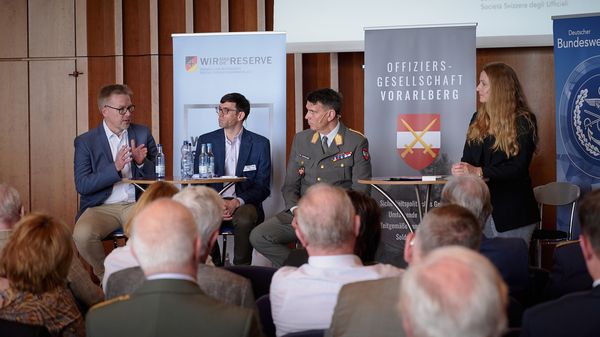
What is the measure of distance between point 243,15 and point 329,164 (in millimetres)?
2894

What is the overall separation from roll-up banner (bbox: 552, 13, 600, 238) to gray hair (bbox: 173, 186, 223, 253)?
4.07m

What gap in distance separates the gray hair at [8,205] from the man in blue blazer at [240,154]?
7.95 feet

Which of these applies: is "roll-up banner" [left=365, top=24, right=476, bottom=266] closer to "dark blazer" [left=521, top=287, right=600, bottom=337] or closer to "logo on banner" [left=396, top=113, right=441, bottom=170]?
"logo on banner" [left=396, top=113, right=441, bottom=170]

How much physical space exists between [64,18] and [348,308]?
694 centimetres

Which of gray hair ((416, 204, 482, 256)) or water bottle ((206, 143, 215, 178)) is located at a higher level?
water bottle ((206, 143, 215, 178))

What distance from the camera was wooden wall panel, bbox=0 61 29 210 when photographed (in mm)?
8273

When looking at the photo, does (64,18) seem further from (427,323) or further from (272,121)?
(427,323)

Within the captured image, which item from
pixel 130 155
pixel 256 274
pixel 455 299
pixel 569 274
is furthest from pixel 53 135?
pixel 455 299

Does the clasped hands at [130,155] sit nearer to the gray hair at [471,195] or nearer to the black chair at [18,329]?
the gray hair at [471,195]

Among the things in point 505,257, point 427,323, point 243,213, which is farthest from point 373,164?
point 427,323

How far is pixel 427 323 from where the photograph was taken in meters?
1.30

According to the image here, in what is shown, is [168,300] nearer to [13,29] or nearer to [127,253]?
Result: [127,253]

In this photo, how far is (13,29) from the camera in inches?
325

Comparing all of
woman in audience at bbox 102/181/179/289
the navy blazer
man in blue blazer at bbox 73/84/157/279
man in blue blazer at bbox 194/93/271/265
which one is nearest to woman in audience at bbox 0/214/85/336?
woman in audience at bbox 102/181/179/289
